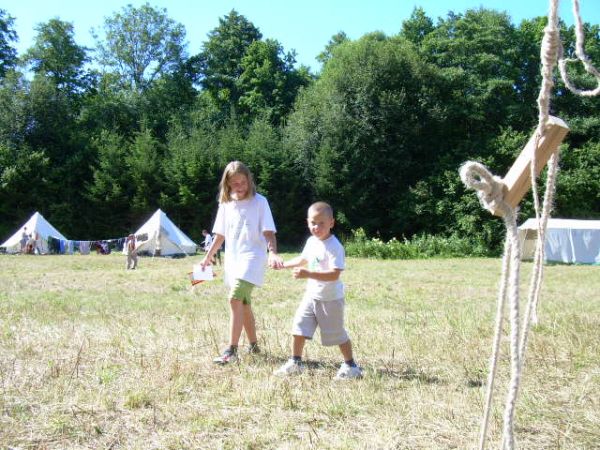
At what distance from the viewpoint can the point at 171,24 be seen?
44250 millimetres

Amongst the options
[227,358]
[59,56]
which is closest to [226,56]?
[59,56]

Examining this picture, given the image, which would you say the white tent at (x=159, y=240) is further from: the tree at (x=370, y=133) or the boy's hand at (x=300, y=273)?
the boy's hand at (x=300, y=273)

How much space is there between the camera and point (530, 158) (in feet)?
5.64

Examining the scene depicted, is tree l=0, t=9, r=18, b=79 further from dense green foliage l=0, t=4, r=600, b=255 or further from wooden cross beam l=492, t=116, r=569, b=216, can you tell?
wooden cross beam l=492, t=116, r=569, b=216

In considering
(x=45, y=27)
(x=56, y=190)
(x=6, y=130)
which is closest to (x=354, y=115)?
(x=56, y=190)

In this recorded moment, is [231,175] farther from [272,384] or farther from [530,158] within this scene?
[530,158]

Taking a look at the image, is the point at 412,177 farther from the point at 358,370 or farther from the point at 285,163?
the point at 358,370

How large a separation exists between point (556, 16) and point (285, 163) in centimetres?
3125

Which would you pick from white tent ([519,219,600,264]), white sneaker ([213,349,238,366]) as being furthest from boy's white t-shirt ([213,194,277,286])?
white tent ([519,219,600,264])

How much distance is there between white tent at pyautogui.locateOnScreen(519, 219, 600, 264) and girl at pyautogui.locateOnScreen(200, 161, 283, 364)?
2074 centimetres

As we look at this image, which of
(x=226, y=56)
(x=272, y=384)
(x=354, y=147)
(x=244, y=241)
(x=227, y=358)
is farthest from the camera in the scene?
(x=226, y=56)

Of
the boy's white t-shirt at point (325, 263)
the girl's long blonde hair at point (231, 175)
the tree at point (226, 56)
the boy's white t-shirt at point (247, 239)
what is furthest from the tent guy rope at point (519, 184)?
the tree at point (226, 56)

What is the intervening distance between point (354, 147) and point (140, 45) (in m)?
21.9

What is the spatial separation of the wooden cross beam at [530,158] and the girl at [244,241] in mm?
2660
